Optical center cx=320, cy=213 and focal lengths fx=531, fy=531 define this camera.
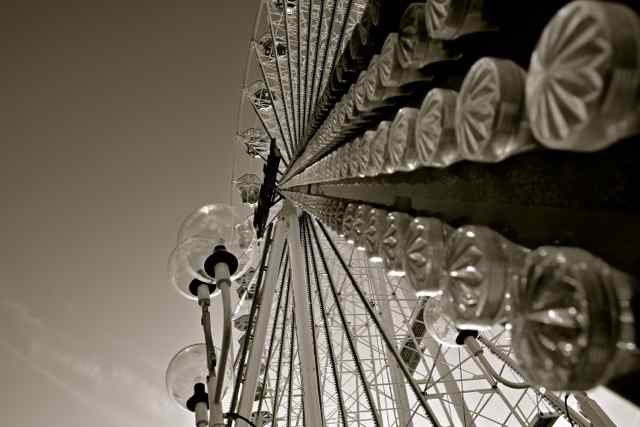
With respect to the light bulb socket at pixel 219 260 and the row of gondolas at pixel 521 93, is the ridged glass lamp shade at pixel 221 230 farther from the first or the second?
the row of gondolas at pixel 521 93

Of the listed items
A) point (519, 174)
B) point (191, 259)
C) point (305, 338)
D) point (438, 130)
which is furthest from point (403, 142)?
point (305, 338)

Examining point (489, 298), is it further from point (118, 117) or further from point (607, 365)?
point (118, 117)

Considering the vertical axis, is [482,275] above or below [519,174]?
below

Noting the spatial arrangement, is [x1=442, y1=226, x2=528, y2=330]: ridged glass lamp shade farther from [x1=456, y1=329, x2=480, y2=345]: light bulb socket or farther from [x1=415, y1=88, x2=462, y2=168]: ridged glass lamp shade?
[x1=456, y1=329, x2=480, y2=345]: light bulb socket

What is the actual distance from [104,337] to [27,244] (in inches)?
80.8

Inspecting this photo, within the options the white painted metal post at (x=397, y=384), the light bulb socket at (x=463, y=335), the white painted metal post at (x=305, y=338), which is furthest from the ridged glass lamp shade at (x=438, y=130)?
the white painted metal post at (x=397, y=384)

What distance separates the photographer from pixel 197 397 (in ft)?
8.03

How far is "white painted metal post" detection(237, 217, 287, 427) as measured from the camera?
232 centimetres

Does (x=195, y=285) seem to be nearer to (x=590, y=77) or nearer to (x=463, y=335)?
(x=463, y=335)

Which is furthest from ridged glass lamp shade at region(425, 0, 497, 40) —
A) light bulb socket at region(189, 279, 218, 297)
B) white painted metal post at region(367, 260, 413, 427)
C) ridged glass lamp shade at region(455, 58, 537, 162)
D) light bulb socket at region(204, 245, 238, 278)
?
white painted metal post at region(367, 260, 413, 427)

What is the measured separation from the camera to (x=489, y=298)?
0.55 m

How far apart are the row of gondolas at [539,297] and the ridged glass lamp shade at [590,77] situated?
0.36ft

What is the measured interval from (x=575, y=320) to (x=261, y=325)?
2.37 metres

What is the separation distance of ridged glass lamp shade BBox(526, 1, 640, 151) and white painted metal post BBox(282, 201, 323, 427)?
1925 millimetres
